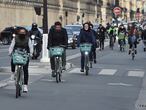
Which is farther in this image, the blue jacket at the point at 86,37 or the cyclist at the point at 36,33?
the cyclist at the point at 36,33

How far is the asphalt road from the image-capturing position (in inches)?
526

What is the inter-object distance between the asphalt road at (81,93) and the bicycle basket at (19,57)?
806mm

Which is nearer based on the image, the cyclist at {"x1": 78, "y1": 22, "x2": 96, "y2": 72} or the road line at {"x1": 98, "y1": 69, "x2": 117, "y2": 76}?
the cyclist at {"x1": 78, "y1": 22, "x2": 96, "y2": 72}

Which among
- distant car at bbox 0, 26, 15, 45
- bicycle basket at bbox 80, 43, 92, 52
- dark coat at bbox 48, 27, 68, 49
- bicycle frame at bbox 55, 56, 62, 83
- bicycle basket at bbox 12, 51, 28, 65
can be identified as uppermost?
dark coat at bbox 48, 27, 68, 49

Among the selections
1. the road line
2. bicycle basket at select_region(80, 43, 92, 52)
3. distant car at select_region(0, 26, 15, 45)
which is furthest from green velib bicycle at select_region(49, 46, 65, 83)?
distant car at select_region(0, 26, 15, 45)

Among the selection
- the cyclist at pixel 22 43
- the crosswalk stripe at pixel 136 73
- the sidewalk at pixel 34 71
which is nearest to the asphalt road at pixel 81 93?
the crosswalk stripe at pixel 136 73

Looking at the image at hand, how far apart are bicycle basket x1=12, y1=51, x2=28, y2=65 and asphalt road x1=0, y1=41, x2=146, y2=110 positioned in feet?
2.65

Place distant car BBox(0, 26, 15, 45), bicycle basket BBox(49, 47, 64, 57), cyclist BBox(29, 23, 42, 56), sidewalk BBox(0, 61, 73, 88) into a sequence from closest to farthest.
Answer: bicycle basket BBox(49, 47, 64, 57), sidewalk BBox(0, 61, 73, 88), cyclist BBox(29, 23, 42, 56), distant car BBox(0, 26, 15, 45)

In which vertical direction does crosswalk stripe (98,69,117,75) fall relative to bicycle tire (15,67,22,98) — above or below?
below

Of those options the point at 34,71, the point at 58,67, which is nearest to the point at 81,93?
the point at 58,67

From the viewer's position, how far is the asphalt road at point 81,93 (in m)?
13.4

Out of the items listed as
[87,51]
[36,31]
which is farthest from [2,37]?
[87,51]

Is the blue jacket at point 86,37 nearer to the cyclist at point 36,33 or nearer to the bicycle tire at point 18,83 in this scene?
the bicycle tire at point 18,83

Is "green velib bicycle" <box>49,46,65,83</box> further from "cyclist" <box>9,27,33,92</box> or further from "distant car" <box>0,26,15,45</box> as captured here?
"distant car" <box>0,26,15,45</box>
